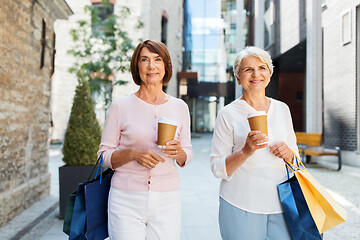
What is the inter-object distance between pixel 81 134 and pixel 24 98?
43.0 inches

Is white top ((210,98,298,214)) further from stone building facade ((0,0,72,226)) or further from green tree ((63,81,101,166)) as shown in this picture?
stone building facade ((0,0,72,226))

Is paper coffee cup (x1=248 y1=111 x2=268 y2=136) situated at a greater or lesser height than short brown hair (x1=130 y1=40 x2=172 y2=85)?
lesser

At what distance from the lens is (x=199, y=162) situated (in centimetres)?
936

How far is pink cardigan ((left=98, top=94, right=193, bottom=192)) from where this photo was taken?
1475mm

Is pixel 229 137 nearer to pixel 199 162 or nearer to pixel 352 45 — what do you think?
pixel 199 162

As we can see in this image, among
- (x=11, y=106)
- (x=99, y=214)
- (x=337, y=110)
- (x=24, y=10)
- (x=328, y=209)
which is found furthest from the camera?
(x=337, y=110)

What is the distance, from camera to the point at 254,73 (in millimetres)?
1517

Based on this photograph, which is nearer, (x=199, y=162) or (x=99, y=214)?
(x=99, y=214)

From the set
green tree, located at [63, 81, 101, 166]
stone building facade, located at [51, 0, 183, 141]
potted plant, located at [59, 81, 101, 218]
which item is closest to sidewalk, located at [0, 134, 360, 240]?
potted plant, located at [59, 81, 101, 218]

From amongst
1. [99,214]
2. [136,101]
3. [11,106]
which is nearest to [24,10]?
[11,106]

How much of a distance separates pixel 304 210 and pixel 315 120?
920cm

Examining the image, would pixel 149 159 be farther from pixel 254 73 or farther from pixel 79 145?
pixel 79 145

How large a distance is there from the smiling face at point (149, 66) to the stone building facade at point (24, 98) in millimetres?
2702

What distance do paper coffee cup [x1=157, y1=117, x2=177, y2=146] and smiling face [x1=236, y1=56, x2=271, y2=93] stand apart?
52cm
